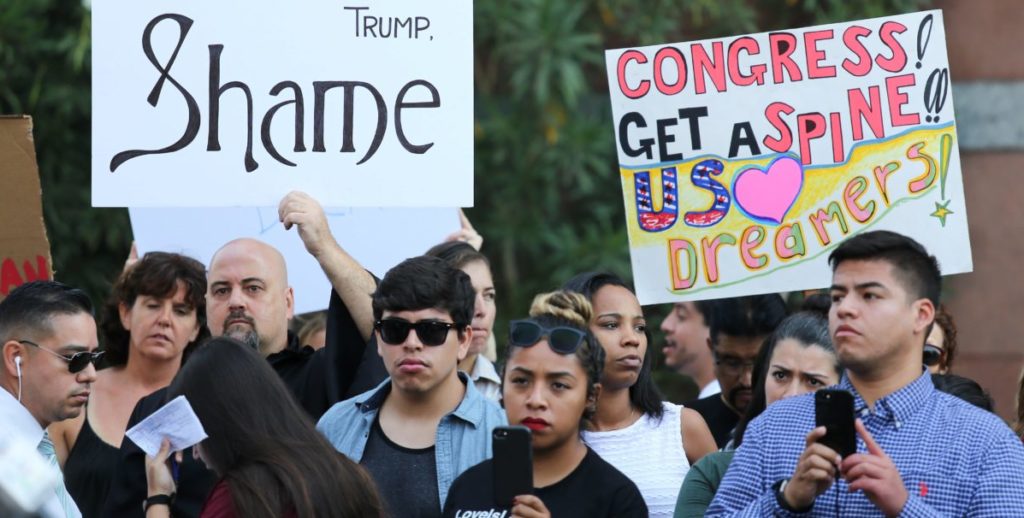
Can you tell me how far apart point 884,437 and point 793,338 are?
103 centimetres

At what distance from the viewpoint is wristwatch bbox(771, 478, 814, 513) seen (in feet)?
11.9

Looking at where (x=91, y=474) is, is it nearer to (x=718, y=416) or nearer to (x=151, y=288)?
(x=151, y=288)

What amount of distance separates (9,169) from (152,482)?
1657 millimetres

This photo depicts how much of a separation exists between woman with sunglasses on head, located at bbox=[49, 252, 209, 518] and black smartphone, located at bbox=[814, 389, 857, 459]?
2665 millimetres

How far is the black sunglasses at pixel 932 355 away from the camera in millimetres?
4980

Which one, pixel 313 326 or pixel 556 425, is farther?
pixel 313 326

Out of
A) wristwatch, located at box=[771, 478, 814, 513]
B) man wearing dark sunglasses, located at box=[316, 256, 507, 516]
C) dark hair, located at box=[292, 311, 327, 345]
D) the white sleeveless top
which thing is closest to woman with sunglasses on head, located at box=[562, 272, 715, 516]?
the white sleeveless top

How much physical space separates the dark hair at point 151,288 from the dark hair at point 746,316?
1.85 meters

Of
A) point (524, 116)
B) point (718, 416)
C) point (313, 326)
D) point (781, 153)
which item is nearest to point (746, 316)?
point (718, 416)

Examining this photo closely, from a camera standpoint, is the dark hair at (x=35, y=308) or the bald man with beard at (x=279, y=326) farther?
the bald man with beard at (x=279, y=326)

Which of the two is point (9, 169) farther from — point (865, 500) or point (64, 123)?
point (64, 123)

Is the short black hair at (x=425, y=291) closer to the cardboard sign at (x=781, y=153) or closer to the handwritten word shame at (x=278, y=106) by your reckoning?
the handwritten word shame at (x=278, y=106)

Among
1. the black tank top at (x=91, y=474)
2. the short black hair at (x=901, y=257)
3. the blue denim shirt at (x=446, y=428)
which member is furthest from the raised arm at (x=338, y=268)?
the short black hair at (x=901, y=257)

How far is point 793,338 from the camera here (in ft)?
15.5
